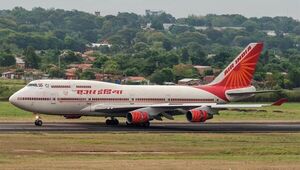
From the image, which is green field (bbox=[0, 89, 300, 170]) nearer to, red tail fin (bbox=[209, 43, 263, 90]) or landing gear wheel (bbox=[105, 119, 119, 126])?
landing gear wheel (bbox=[105, 119, 119, 126])

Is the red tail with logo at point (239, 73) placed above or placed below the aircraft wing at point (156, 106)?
above

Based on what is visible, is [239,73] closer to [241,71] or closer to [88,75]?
[241,71]

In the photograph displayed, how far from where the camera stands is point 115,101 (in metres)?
90.2

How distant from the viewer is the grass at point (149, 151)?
55375mm

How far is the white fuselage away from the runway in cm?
147

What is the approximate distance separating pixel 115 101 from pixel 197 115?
7.70 m

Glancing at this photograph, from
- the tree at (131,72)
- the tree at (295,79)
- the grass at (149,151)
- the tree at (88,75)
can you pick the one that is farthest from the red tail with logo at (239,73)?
the tree at (131,72)

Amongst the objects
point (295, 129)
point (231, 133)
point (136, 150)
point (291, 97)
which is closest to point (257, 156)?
point (136, 150)

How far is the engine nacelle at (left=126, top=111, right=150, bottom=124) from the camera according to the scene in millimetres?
86625

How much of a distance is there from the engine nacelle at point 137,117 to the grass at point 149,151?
907 centimetres

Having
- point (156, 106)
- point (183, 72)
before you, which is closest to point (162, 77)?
point (183, 72)

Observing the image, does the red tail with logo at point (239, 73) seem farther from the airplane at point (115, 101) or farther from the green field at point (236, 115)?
the green field at point (236, 115)

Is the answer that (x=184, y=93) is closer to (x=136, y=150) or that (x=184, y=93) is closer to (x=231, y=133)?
(x=231, y=133)

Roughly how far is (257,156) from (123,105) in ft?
97.1
